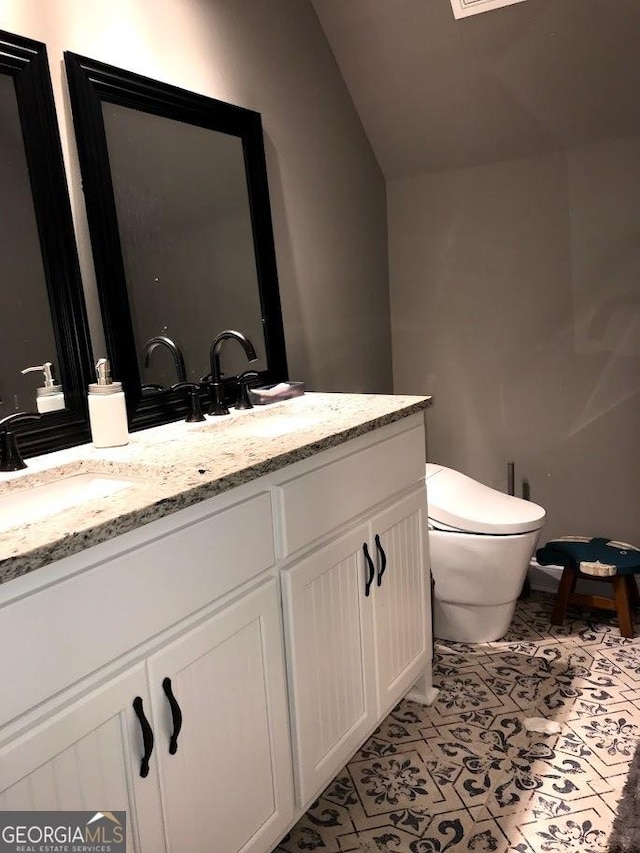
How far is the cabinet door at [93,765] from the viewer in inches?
38.4

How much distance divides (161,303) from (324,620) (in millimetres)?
895

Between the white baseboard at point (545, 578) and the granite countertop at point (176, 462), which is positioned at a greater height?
the granite countertop at point (176, 462)

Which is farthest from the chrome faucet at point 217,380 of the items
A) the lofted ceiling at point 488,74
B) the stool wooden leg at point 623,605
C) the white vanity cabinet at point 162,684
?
the stool wooden leg at point 623,605

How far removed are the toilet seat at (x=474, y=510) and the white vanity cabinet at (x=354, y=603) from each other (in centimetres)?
35

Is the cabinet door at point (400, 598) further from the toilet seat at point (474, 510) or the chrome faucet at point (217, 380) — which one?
the chrome faucet at point (217, 380)

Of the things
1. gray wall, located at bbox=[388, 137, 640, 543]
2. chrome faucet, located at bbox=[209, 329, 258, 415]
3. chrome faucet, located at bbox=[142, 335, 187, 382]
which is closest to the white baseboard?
gray wall, located at bbox=[388, 137, 640, 543]

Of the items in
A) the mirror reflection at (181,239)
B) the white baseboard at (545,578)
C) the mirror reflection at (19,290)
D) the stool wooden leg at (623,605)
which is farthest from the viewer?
the white baseboard at (545,578)

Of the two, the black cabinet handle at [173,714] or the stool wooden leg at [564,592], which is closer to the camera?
the black cabinet handle at [173,714]

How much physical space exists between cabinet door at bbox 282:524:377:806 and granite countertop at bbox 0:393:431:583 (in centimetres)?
26

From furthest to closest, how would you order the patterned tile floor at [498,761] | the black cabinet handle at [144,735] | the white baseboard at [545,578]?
the white baseboard at [545,578] → the patterned tile floor at [498,761] → the black cabinet handle at [144,735]

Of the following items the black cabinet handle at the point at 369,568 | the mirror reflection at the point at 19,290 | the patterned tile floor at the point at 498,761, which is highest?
the mirror reflection at the point at 19,290

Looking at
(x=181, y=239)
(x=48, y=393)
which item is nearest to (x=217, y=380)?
(x=181, y=239)

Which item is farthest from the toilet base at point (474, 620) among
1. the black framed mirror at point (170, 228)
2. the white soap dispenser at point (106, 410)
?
the white soap dispenser at point (106, 410)

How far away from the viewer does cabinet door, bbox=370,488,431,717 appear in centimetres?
182
